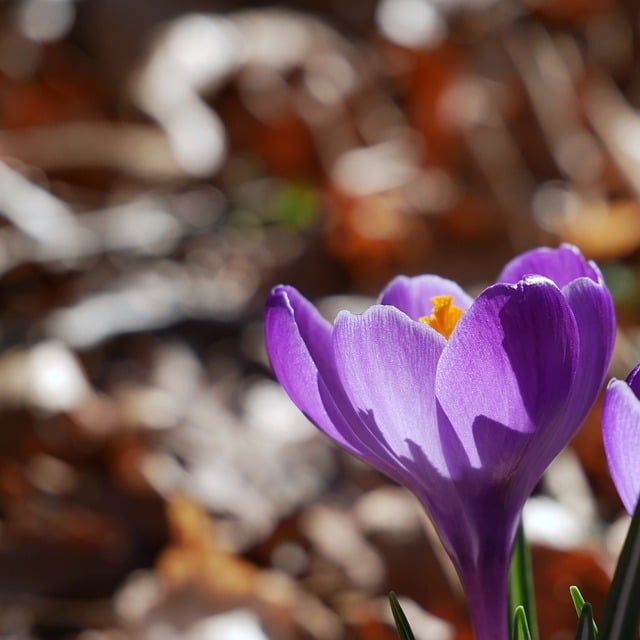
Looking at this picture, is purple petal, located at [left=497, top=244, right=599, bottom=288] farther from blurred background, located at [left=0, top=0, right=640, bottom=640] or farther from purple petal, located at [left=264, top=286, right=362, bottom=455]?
blurred background, located at [left=0, top=0, right=640, bottom=640]

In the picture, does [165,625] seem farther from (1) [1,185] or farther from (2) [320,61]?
(2) [320,61]

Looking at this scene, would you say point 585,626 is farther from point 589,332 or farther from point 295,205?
point 295,205

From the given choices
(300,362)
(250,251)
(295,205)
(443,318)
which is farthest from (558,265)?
(295,205)

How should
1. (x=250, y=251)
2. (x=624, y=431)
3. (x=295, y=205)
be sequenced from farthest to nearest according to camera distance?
(x=295, y=205) → (x=250, y=251) → (x=624, y=431)

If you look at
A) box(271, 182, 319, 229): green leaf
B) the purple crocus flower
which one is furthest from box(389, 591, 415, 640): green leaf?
box(271, 182, 319, 229): green leaf

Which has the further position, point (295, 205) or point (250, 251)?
point (295, 205)

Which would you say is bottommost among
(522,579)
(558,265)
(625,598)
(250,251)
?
(250,251)

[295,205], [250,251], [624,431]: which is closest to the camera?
[624,431]
